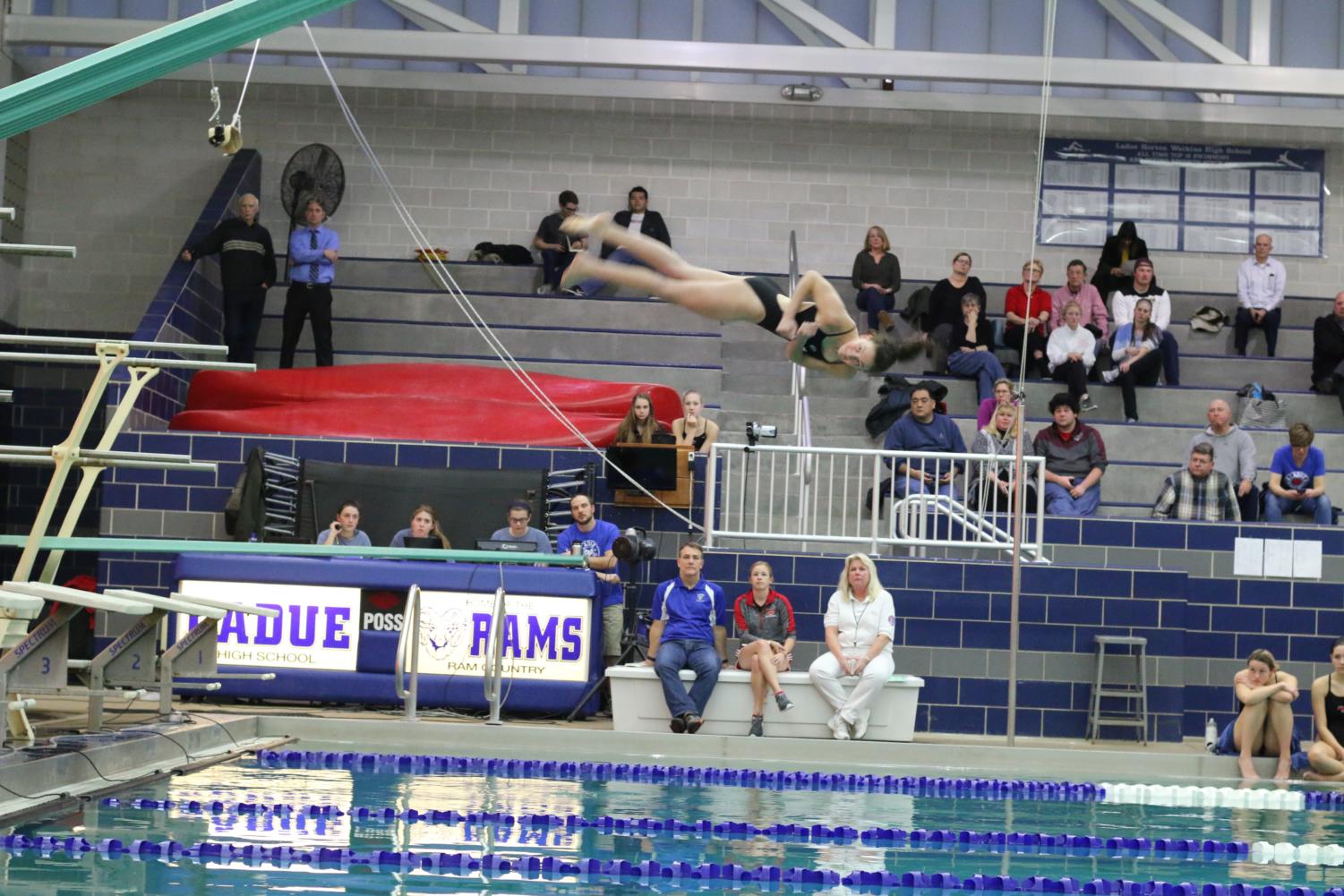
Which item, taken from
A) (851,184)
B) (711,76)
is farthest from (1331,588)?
(711,76)

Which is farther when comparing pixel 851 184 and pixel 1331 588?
pixel 851 184

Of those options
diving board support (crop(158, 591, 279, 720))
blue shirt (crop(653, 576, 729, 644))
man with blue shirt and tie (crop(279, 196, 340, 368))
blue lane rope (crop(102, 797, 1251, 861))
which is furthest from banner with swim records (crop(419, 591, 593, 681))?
man with blue shirt and tie (crop(279, 196, 340, 368))

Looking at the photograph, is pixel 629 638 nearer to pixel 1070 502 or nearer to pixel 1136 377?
pixel 1070 502

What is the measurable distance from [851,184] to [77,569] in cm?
870

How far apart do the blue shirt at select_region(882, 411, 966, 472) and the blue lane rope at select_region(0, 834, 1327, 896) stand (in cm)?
677

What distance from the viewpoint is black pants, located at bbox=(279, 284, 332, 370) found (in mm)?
15172

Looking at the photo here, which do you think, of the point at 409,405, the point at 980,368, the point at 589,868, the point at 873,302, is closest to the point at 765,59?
the point at 873,302

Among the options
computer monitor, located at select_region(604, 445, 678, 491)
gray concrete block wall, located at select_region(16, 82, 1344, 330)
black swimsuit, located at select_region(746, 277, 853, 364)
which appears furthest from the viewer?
gray concrete block wall, located at select_region(16, 82, 1344, 330)

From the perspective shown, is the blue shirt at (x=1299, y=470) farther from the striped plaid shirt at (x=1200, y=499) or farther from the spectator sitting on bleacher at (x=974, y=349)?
the spectator sitting on bleacher at (x=974, y=349)

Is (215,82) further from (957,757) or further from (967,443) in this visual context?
(957,757)

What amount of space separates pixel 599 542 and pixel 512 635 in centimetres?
92

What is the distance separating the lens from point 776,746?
10.4m

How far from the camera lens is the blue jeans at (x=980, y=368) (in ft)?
48.8

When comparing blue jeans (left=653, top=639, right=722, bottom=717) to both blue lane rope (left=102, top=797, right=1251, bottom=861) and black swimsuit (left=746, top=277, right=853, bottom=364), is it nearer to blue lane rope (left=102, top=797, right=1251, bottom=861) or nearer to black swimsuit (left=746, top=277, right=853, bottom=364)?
black swimsuit (left=746, top=277, right=853, bottom=364)
